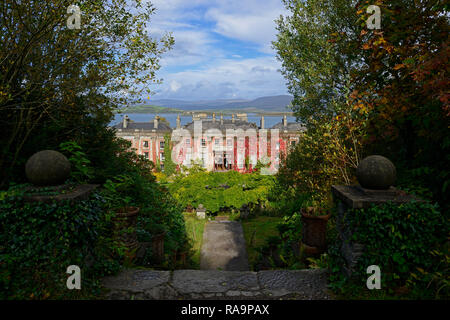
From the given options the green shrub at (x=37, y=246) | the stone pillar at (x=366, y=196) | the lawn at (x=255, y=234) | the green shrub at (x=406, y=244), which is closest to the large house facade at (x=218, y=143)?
the lawn at (x=255, y=234)

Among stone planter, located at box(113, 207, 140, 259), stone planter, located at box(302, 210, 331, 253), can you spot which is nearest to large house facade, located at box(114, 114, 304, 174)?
stone planter, located at box(302, 210, 331, 253)

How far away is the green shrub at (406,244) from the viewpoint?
157 inches

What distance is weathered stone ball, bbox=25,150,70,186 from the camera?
4.39 meters

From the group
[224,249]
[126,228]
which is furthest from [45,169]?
[224,249]

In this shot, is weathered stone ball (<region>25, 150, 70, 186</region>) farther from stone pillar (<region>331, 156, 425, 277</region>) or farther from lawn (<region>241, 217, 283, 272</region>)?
lawn (<region>241, 217, 283, 272</region>)

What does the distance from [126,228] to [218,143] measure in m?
37.6

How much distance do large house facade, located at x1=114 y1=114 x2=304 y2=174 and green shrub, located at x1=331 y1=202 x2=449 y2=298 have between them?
34310mm

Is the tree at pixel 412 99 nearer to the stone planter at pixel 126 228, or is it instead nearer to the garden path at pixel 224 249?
the stone planter at pixel 126 228

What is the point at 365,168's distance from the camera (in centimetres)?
449

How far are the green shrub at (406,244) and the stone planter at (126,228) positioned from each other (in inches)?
177
